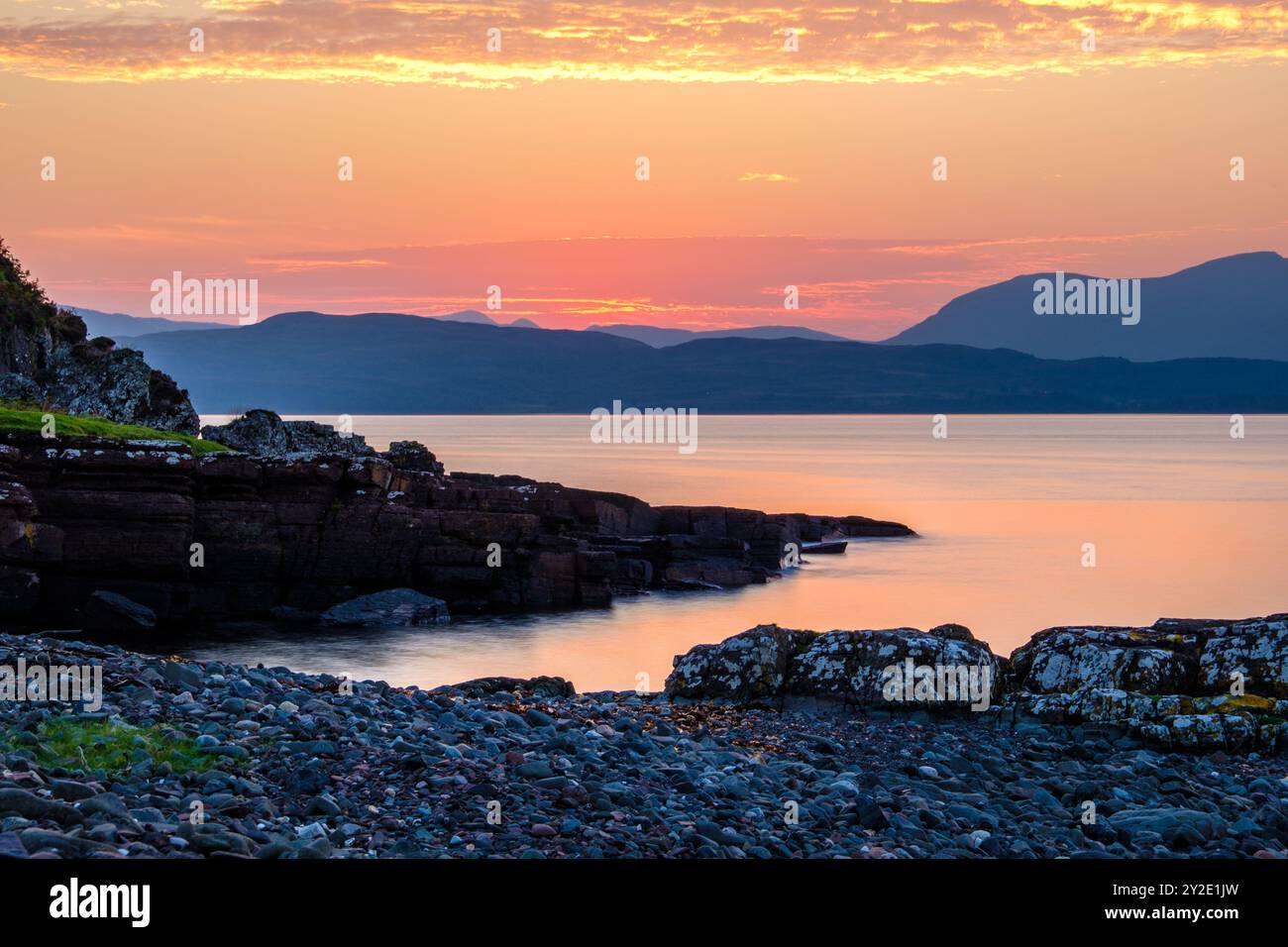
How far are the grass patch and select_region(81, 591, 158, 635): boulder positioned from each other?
2055 cm

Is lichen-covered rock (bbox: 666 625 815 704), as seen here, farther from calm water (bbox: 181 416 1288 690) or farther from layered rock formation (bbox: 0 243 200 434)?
layered rock formation (bbox: 0 243 200 434)

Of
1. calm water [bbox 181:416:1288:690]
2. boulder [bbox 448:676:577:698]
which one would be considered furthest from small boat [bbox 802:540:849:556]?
boulder [bbox 448:676:577:698]

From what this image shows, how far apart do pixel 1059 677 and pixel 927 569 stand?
36.7 m

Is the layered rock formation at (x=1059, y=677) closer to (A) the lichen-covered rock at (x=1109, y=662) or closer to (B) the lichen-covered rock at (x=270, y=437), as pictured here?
(A) the lichen-covered rock at (x=1109, y=662)

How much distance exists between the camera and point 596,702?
658 inches

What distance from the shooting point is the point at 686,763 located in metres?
12.2

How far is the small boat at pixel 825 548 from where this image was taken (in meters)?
54.8

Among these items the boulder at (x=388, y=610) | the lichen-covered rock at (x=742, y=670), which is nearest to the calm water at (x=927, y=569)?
the boulder at (x=388, y=610)

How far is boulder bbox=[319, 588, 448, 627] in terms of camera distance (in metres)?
33.3

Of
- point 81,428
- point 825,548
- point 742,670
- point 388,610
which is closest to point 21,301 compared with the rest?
point 81,428

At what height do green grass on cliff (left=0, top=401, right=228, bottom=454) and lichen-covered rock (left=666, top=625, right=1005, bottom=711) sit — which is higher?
green grass on cliff (left=0, top=401, right=228, bottom=454)

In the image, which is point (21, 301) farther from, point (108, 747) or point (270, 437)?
point (108, 747)

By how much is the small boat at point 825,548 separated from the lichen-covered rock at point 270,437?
19419 millimetres
